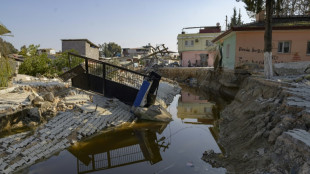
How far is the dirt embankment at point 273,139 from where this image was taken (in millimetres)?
3691

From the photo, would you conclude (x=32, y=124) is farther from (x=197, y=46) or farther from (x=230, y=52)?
(x=197, y=46)

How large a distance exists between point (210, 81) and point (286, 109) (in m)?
16.0

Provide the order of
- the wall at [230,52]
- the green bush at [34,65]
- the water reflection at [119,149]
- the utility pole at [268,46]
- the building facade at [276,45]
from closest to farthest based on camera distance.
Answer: the water reflection at [119,149] → the utility pole at [268,46] → the building facade at [276,45] → the wall at [230,52] → the green bush at [34,65]

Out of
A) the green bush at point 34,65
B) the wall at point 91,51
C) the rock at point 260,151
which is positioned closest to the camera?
the rock at point 260,151

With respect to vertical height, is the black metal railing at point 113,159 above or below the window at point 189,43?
below

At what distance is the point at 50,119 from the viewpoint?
26.2 feet

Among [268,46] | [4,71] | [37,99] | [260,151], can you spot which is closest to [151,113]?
[37,99]

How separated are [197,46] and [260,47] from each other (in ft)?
75.5

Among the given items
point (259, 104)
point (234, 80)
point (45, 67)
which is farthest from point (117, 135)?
point (45, 67)

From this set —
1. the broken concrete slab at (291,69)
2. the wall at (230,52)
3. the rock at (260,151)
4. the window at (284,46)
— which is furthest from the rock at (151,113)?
the window at (284,46)

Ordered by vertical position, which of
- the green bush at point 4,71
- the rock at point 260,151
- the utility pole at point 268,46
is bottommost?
the rock at point 260,151

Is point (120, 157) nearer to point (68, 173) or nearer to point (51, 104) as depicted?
point (68, 173)

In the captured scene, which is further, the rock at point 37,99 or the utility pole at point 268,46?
the utility pole at point 268,46

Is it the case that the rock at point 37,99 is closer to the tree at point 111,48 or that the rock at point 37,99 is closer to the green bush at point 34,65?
the green bush at point 34,65
